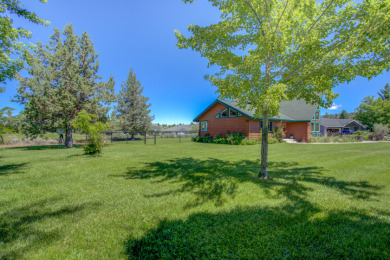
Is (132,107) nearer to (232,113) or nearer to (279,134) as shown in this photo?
(232,113)

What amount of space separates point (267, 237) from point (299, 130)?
24.4 meters

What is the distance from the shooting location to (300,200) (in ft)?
12.3

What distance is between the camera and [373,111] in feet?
118

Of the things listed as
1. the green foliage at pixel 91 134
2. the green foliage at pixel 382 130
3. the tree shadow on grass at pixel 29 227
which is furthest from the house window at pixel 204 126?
the green foliage at pixel 382 130

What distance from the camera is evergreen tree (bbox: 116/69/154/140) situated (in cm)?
3291

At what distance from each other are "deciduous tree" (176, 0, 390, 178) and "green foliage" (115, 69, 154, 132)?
29827 mm

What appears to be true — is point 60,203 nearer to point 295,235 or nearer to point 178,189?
point 178,189

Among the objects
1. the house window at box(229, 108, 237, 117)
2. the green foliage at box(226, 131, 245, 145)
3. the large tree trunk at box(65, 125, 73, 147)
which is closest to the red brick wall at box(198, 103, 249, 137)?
the house window at box(229, 108, 237, 117)

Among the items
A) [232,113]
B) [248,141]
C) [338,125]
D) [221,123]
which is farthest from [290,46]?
[338,125]

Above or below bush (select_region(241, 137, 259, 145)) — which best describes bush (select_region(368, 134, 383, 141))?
above

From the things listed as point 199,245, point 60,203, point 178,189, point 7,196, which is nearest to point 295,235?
point 199,245

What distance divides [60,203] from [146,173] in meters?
2.74

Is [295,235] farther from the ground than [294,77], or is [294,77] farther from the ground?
[294,77]

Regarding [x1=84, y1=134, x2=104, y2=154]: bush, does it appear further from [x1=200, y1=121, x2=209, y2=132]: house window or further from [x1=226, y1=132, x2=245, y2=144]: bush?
[x1=200, y1=121, x2=209, y2=132]: house window
